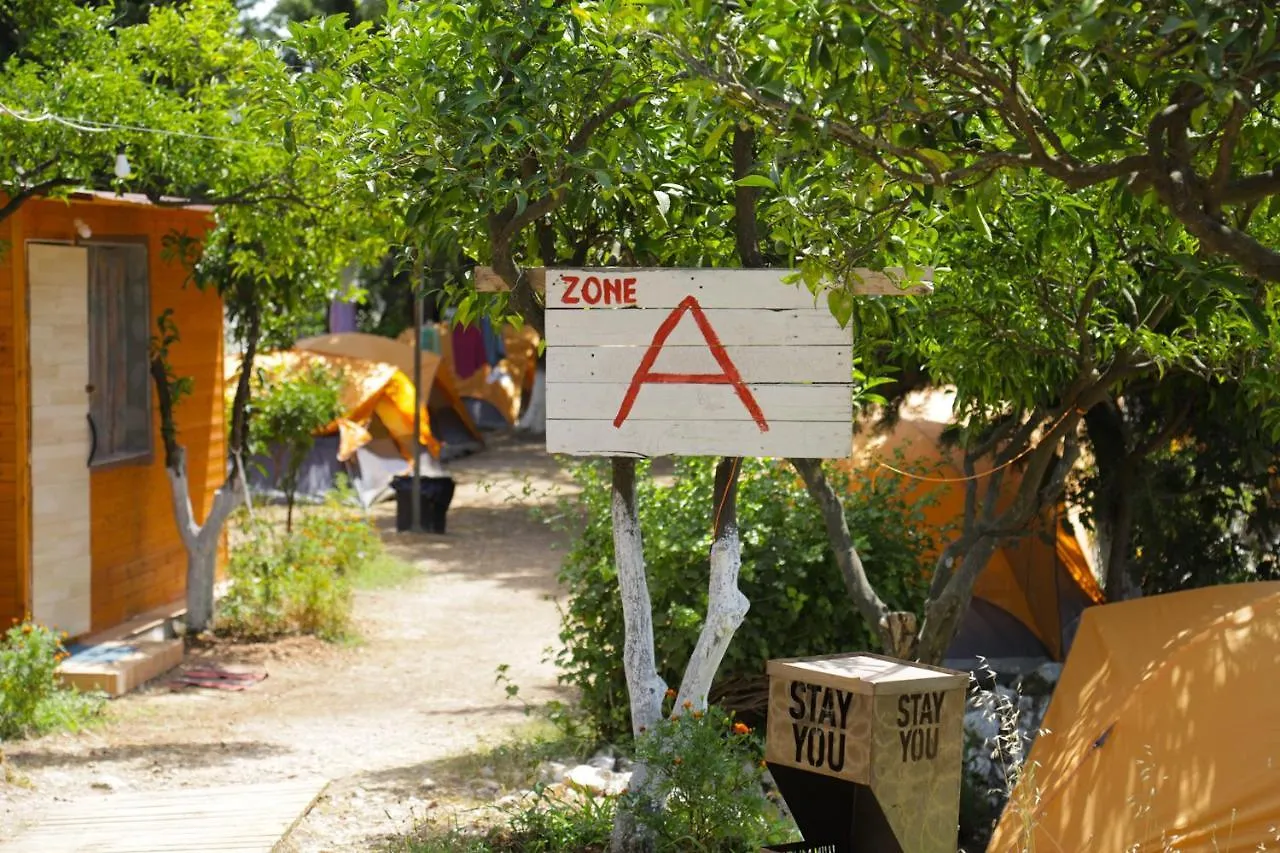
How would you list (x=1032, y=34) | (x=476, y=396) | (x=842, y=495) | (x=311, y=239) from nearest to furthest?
(x=1032, y=34), (x=842, y=495), (x=311, y=239), (x=476, y=396)

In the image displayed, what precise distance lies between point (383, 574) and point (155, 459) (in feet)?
9.79

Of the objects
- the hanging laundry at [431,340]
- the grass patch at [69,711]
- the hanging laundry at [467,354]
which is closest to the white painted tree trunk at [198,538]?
the grass patch at [69,711]

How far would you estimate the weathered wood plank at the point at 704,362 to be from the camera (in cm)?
450

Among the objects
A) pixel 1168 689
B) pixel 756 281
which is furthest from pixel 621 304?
pixel 1168 689

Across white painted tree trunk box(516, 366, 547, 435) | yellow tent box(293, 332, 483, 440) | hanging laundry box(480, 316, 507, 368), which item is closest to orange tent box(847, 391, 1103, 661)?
yellow tent box(293, 332, 483, 440)

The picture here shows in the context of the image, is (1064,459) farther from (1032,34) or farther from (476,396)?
(476,396)

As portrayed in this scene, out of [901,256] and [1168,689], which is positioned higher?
[901,256]

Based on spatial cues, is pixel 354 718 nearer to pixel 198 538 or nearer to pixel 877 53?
pixel 198 538

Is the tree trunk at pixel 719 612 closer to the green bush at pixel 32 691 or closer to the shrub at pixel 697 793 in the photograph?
the shrub at pixel 697 793

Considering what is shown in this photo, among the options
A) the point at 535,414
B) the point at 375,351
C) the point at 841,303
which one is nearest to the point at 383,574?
the point at 375,351

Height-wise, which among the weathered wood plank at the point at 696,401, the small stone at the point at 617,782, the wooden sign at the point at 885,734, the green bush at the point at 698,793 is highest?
the weathered wood plank at the point at 696,401

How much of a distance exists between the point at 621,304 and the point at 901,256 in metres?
0.88

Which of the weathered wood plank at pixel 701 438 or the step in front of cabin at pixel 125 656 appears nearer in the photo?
the weathered wood plank at pixel 701 438

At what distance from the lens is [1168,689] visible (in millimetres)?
5375
